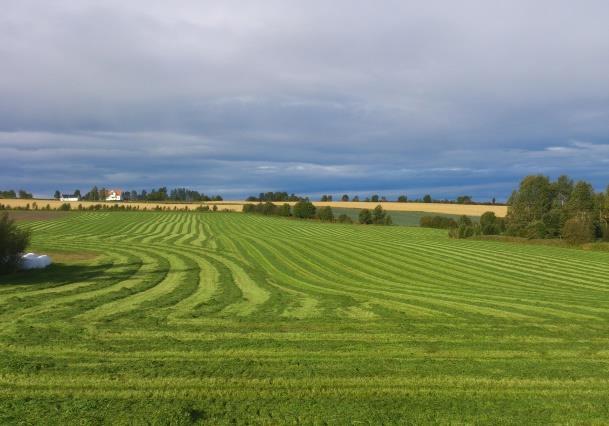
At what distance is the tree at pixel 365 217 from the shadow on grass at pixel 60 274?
81552 mm

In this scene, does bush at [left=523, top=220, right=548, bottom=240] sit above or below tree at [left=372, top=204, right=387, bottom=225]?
below

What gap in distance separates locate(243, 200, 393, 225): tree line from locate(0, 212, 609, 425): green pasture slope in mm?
81768

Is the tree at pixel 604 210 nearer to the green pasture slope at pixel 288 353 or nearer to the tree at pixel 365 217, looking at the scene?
the tree at pixel 365 217

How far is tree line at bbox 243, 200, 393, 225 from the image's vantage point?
10331 centimetres

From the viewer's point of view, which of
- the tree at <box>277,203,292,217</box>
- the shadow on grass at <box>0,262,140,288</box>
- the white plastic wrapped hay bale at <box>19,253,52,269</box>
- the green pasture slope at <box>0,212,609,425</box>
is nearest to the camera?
the green pasture slope at <box>0,212,609,425</box>

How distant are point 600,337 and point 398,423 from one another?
328 inches

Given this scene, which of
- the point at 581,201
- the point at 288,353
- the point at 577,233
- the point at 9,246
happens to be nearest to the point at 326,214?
the point at 581,201

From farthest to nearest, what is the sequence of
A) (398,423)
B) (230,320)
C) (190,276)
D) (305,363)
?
(190,276)
(230,320)
(305,363)
(398,423)

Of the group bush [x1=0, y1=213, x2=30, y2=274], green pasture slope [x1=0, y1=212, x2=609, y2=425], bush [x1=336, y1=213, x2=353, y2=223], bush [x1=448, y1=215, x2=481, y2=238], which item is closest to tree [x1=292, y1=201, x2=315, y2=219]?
bush [x1=336, y1=213, x2=353, y2=223]

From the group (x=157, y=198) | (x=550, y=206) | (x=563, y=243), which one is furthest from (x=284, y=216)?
(x=157, y=198)

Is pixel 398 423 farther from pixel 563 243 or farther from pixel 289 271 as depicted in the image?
pixel 563 243

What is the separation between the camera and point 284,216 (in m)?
121

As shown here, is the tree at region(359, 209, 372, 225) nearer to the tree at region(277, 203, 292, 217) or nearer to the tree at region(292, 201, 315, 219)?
the tree at region(292, 201, 315, 219)

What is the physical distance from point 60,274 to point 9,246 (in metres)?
2.40
